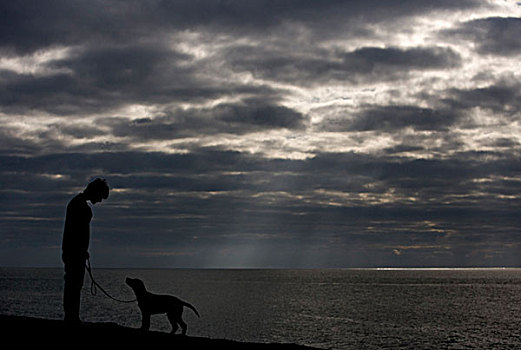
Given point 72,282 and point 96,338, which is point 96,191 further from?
point 96,338

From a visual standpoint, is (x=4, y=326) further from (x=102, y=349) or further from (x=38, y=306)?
(x=38, y=306)

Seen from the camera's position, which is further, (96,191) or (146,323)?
(146,323)

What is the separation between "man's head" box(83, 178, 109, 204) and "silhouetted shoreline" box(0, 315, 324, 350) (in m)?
2.49

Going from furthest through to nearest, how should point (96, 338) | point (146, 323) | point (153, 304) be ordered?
point (153, 304)
point (146, 323)
point (96, 338)

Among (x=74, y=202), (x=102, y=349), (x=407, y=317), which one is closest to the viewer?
(x=102, y=349)

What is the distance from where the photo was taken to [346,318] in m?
67.4

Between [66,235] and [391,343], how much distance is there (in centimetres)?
4027

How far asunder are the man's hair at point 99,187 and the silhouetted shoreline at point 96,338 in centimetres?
259

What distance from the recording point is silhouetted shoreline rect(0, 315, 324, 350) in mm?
10555

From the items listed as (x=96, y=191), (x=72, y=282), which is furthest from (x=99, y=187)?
(x=72, y=282)

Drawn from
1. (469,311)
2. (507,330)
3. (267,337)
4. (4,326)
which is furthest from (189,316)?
(4,326)

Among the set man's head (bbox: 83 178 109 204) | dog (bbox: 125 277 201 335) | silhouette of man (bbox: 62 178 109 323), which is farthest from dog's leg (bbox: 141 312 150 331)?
man's head (bbox: 83 178 109 204)

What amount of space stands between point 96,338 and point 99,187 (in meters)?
2.76

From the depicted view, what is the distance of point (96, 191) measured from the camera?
11.1 meters
